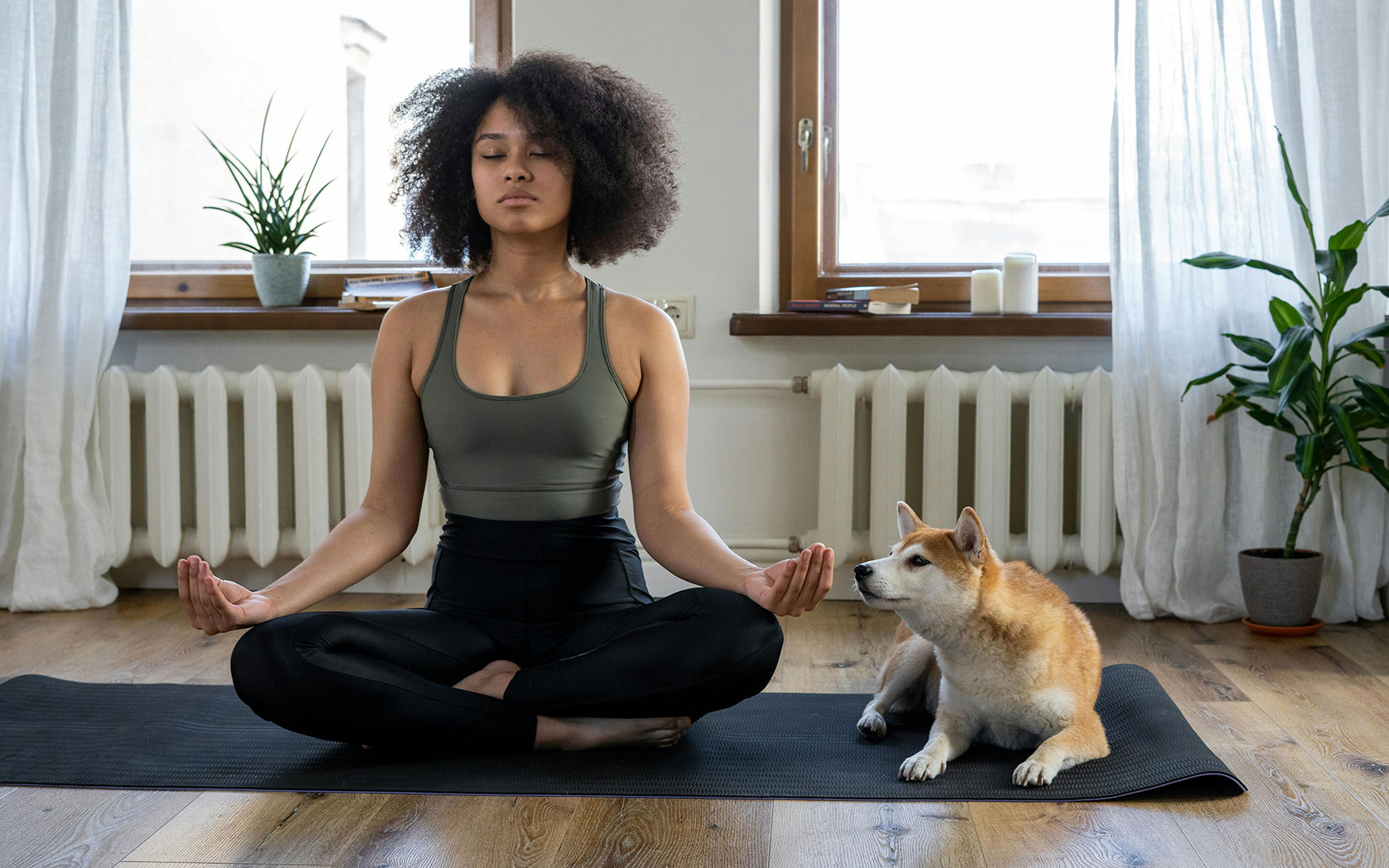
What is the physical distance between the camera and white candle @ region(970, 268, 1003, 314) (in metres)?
2.78

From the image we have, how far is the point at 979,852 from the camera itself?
133cm

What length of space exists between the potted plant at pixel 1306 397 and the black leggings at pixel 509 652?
4.65 feet

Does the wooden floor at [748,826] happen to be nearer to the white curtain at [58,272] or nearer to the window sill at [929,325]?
the window sill at [929,325]

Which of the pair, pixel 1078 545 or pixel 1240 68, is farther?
Result: pixel 1078 545

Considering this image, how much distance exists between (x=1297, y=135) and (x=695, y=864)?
85.1 inches

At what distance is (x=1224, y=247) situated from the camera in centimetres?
260

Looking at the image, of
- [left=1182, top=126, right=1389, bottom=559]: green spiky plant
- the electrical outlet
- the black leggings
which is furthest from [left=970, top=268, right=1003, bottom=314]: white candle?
the black leggings

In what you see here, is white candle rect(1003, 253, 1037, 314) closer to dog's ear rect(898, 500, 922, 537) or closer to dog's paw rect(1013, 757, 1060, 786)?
dog's ear rect(898, 500, 922, 537)

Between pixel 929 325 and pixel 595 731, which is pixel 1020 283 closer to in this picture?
pixel 929 325

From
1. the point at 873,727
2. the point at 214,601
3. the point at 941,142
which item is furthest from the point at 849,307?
the point at 214,601

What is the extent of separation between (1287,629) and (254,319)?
247 centimetres

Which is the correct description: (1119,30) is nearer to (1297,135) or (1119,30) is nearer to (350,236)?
(1297,135)

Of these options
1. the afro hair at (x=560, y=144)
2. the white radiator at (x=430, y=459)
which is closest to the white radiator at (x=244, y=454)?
the white radiator at (x=430, y=459)

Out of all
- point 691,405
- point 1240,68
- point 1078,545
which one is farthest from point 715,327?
Answer: point 1240,68
